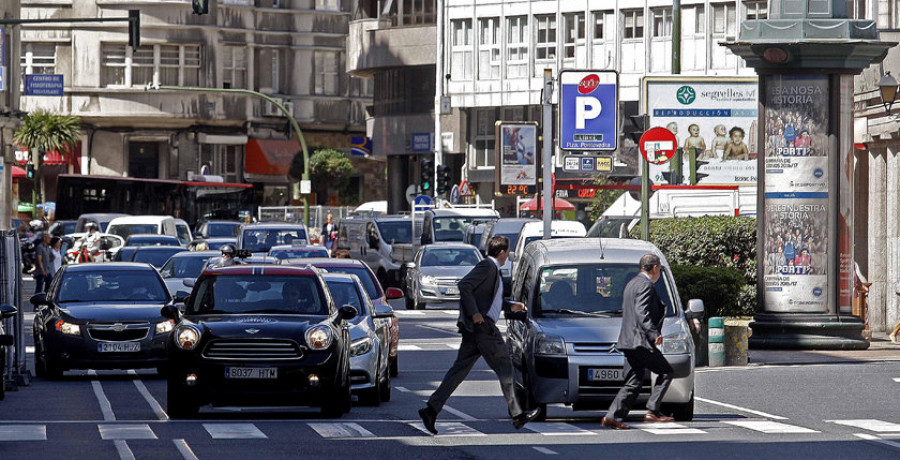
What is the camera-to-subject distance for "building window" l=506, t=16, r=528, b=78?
76438 mm

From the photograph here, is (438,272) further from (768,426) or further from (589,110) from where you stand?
(768,426)

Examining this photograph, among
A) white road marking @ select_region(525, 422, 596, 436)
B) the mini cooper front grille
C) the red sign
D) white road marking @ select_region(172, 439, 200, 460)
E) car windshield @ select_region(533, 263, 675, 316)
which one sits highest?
the red sign

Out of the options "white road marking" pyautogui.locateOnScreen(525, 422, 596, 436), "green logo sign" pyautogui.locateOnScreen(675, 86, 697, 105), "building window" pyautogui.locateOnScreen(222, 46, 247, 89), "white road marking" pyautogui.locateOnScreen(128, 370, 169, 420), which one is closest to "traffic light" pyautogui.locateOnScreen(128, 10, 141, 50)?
"green logo sign" pyautogui.locateOnScreen(675, 86, 697, 105)

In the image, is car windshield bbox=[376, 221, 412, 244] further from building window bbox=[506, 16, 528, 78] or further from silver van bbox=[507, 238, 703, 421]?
silver van bbox=[507, 238, 703, 421]

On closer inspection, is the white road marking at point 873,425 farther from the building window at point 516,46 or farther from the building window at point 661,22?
the building window at point 516,46

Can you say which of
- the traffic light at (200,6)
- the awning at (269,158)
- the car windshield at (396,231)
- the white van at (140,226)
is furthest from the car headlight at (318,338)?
the awning at (269,158)

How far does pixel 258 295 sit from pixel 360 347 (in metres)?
1.29

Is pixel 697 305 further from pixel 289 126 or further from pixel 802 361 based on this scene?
pixel 289 126

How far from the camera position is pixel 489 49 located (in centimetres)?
7788

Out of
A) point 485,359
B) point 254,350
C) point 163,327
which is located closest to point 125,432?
point 254,350

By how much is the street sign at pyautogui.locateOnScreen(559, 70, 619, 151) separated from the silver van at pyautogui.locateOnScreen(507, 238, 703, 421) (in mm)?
21816

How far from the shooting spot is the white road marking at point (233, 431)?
1580 centimetres

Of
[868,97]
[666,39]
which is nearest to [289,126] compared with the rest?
[666,39]

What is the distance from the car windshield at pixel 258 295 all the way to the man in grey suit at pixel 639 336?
10.6ft
